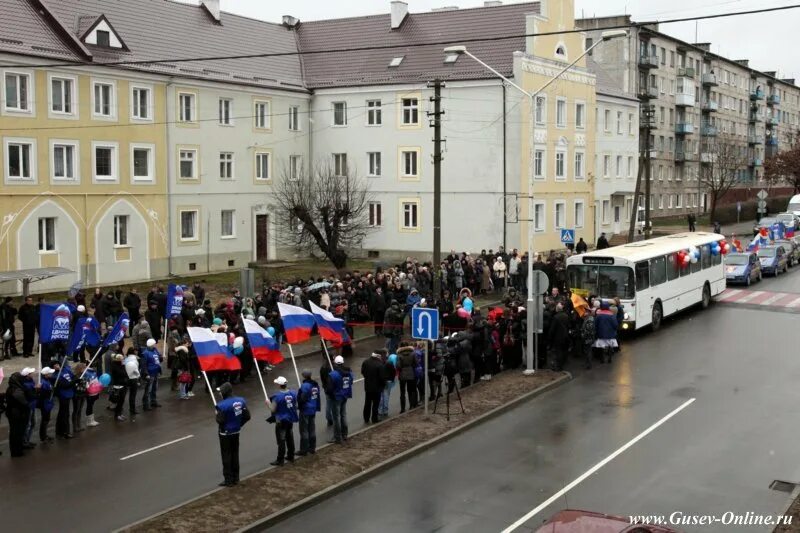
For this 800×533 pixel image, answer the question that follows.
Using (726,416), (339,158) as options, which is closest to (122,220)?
(339,158)

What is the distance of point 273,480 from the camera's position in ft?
44.7

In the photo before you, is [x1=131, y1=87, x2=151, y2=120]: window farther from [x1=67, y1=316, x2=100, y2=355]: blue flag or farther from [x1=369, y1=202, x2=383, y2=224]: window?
[x1=67, y1=316, x2=100, y2=355]: blue flag

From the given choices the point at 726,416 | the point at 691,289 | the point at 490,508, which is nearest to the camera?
the point at 490,508

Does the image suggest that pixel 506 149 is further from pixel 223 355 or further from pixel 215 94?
pixel 223 355

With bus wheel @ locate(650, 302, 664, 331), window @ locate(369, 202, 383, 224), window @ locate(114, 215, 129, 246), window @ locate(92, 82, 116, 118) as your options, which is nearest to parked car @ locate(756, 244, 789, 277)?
bus wheel @ locate(650, 302, 664, 331)

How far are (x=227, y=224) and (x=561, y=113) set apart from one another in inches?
775

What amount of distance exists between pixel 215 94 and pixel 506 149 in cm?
1501

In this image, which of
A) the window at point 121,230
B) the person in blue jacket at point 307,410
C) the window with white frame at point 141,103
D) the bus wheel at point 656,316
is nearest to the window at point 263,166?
the window with white frame at point 141,103

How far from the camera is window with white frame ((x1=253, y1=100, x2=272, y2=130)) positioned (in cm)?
4697

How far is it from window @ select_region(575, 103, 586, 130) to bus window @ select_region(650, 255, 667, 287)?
2559 cm

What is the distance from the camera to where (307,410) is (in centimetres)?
1480

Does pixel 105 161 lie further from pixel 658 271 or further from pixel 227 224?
pixel 658 271

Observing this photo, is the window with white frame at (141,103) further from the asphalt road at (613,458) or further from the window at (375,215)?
the asphalt road at (613,458)

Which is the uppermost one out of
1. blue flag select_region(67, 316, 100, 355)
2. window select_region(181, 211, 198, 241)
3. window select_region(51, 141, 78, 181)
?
window select_region(51, 141, 78, 181)
